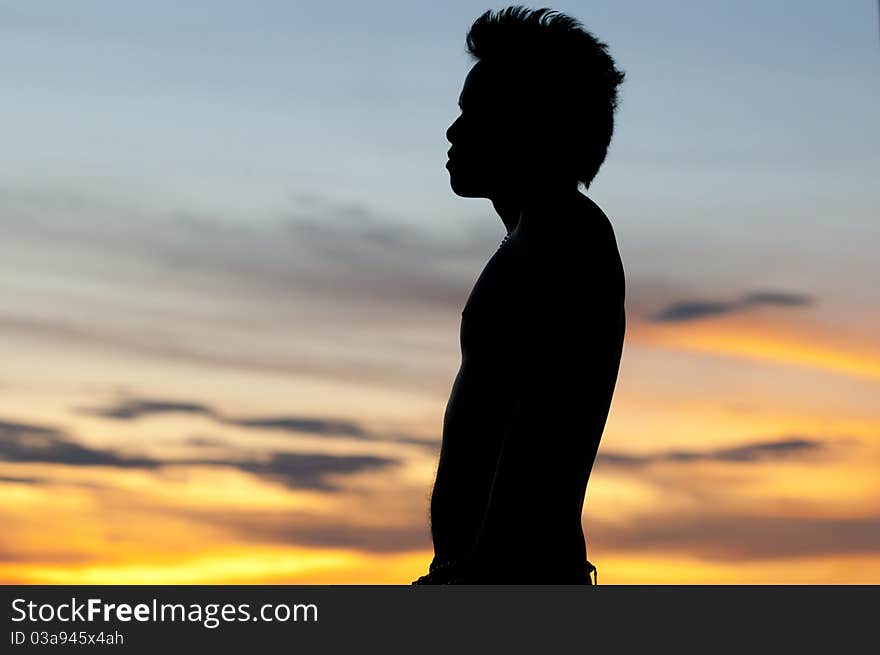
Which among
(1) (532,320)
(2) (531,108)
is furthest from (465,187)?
(1) (532,320)

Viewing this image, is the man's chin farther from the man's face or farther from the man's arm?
→ the man's arm

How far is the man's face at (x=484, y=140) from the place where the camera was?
618cm

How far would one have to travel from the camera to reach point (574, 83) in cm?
612

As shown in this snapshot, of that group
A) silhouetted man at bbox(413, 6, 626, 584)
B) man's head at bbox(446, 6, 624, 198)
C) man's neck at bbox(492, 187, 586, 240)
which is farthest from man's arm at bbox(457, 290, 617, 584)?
man's head at bbox(446, 6, 624, 198)

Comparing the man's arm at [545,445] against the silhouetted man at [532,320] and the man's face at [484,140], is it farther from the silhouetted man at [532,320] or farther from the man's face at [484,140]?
the man's face at [484,140]

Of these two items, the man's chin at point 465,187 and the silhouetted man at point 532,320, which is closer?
the silhouetted man at point 532,320

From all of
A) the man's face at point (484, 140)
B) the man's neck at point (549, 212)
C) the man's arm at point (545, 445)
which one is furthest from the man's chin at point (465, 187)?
the man's arm at point (545, 445)

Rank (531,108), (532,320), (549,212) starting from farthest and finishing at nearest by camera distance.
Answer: (531,108) < (549,212) < (532,320)

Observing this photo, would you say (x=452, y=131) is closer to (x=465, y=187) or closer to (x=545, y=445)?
(x=465, y=187)

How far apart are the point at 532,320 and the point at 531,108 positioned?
1.09m

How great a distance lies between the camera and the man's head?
Answer: 6.11 m

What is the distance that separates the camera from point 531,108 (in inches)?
241
